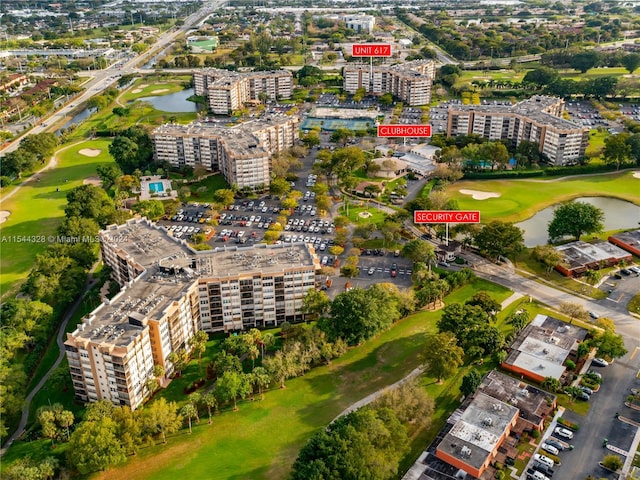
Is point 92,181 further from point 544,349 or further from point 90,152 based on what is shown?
point 544,349

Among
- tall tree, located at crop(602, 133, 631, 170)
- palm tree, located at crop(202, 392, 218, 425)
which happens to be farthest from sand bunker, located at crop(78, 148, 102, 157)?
tall tree, located at crop(602, 133, 631, 170)

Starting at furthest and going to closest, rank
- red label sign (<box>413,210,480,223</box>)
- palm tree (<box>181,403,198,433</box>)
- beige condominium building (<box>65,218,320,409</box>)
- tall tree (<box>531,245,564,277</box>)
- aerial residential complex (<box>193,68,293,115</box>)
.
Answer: aerial residential complex (<box>193,68,293,115</box>)
red label sign (<box>413,210,480,223</box>)
tall tree (<box>531,245,564,277</box>)
beige condominium building (<box>65,218,320,409</box>)
palm tree (<box>181,403,198,433</box>)

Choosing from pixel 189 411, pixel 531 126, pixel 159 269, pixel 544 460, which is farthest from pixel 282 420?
pixel 531 126

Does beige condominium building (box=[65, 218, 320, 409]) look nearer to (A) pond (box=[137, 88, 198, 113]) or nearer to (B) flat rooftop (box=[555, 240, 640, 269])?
(B) flat rooftop (box=[555, 240, 640, 269])

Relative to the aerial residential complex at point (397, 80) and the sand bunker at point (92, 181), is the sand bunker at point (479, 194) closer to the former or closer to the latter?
the aerial residential complex at point (397, 80)

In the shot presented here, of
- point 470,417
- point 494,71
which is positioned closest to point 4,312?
point 470,417

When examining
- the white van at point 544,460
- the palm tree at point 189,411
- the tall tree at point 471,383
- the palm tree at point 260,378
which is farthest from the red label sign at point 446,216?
the palm tree at point 189,411

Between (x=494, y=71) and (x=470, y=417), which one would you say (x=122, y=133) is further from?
(x=494, y=71)
